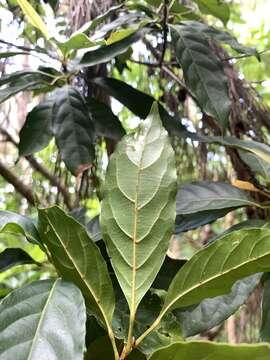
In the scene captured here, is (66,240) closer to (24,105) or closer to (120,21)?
(120,21)

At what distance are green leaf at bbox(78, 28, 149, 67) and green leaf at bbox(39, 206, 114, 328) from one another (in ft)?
1.32

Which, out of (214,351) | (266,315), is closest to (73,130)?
(266,315)

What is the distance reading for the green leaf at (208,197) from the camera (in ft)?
2.42

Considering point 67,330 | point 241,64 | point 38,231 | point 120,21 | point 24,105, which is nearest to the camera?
point 67,330

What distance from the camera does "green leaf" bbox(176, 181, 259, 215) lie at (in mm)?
737

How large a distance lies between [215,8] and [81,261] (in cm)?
64

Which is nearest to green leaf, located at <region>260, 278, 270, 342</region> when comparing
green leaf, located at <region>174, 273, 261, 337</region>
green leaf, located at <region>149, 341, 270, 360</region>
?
green leaf, located at <region>174, 273, 261, 337</region>

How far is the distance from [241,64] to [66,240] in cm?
124

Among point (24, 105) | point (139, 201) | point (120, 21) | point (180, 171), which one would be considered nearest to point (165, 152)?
point (139, 201)

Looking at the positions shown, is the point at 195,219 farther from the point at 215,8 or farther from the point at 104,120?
the point at 215,8

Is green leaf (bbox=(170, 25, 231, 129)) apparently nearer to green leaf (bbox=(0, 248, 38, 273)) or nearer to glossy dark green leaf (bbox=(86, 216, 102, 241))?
glossy dark green leaf (bbox=(86, 216, 102, 241))

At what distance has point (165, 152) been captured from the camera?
0.53 m

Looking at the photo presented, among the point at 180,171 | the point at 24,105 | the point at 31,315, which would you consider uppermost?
the point at 31,315

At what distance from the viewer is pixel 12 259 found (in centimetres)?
65
